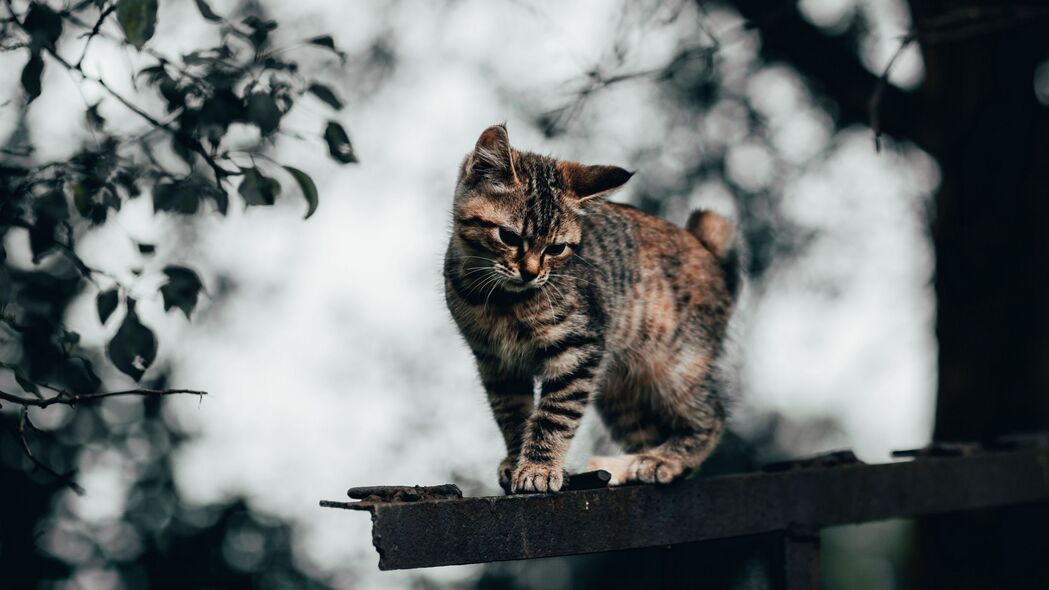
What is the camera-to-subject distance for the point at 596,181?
2752 millimetres

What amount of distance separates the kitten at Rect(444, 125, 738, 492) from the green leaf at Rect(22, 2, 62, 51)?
3.37 feet

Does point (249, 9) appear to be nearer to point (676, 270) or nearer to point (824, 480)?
point (676, 270)

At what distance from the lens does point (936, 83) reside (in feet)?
17.3

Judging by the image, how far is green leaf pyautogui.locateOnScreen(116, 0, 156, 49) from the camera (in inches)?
71.7

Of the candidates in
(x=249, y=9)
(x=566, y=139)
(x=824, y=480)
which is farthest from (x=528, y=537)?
(x=249, y=9)

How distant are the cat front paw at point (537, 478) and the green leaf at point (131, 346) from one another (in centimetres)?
88

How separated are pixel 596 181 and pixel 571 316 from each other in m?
0.40

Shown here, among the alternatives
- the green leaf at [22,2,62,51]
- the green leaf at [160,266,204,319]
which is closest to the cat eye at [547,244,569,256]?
the green leaf at [160,266,204,319]

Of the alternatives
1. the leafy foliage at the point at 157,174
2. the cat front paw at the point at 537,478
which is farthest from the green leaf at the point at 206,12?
the cat front paw at the point at 537,478

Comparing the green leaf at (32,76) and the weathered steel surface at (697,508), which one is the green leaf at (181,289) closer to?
the green leaf at (32,76)

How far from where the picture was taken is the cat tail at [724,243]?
3.39 m

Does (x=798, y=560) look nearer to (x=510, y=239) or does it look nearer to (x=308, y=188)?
(x=510, y=239)

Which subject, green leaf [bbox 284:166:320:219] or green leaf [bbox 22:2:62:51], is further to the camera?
green leaf [bbox 284:166:320:219]

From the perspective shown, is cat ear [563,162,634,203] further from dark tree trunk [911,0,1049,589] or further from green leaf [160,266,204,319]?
dark tree trunk [911,0,1049,589]
